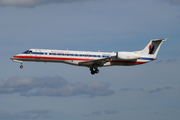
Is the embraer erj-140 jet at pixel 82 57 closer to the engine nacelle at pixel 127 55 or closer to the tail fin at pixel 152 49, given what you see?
the engine nacelle at pixel 127 55

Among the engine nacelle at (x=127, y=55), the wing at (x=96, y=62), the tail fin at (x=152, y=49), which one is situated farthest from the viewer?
the tail fin at (x=152, y=49)

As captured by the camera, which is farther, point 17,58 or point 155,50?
point 155,50

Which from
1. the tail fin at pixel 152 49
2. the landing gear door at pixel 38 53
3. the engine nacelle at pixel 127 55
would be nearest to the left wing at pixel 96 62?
the engine nacelle at pixel 127 55

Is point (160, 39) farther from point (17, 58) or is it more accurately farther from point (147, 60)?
point (17, 58)

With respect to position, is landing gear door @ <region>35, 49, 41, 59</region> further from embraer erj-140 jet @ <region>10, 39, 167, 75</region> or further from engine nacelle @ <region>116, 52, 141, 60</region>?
engine nacelle @ <region>116, 52, 141, 60</region>

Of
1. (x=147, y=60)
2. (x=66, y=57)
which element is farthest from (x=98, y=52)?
(x=147, y=60)

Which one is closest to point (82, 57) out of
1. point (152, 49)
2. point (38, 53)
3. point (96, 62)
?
point (96, 62)

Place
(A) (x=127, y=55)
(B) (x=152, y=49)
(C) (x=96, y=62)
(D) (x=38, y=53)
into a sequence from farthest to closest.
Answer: (B) (x=152, y=49), (A) (x=127, y=55), (C) (x=96, y=62), (D) (x=38, y=53)

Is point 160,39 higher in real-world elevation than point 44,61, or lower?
higher

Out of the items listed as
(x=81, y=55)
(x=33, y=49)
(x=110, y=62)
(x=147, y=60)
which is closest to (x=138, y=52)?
(x=147, y=60)

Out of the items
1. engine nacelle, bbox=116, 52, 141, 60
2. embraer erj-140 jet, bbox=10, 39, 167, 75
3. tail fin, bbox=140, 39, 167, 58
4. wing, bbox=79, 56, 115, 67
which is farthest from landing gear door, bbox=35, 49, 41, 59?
tail fin, bbox=140, 39, 167, 58

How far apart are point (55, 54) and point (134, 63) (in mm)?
14041

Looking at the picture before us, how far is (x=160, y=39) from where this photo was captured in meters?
53.4

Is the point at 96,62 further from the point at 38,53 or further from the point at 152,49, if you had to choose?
the point at 152,49
